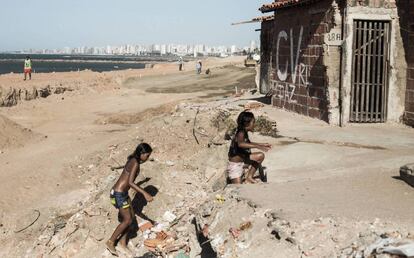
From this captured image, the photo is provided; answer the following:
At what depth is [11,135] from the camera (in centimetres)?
1691

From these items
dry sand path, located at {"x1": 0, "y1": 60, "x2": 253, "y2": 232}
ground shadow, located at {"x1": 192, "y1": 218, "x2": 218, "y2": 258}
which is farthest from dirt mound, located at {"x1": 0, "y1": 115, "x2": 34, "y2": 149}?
ground shadow, located at {"x1": 192, "y1": 218, "x2": 218, "y2": 258}

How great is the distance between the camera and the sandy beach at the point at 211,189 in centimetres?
623

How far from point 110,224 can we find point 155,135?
5.13 meters

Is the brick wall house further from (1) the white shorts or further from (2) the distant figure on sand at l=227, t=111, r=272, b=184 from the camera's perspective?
(1) the white shorts

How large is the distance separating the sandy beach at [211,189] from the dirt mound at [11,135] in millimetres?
50

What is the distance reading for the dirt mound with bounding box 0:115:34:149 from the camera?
1644 cm

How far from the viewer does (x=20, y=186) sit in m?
12.2

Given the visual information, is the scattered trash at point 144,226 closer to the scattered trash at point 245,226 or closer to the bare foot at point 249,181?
the bare foot at point 249,181

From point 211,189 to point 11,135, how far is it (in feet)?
31.2

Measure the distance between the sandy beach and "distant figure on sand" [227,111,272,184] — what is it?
34cm

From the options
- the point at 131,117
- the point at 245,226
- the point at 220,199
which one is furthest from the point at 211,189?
the point at 131,117

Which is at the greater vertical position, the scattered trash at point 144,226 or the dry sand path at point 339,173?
the dry sand path at point 339,173

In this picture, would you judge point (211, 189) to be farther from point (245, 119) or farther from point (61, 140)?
point (61, 140)

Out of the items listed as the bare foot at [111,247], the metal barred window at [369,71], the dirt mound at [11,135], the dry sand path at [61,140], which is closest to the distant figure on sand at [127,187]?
the bare foot at [111,247]
